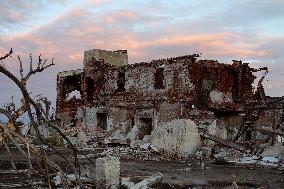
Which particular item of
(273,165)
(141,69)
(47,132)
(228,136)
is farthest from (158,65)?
(273,165)

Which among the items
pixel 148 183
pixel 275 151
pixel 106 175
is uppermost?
pixel 106 175

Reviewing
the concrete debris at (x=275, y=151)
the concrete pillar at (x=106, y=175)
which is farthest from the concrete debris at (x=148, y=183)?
the concrete debris at (x=275, y=151)

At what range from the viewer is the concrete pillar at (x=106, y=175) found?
7.75 meters

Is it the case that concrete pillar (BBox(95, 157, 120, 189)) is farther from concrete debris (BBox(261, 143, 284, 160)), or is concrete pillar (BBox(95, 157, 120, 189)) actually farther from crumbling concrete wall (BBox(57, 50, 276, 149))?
crumbling concrete wall (BBox(57, 50, 276, 149))

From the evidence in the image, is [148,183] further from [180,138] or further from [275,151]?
[180,138]

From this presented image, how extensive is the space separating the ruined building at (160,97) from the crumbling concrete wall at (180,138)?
361cm

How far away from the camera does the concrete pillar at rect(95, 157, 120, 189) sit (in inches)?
305

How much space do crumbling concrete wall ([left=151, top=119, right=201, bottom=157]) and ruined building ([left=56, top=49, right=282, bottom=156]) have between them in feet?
11.9

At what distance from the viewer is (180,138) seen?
17.4 metres

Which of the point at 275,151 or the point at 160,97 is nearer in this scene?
the point at 275,151

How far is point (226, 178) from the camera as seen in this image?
999cm

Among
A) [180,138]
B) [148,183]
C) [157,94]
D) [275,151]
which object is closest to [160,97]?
[157,94]

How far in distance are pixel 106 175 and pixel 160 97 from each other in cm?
1702

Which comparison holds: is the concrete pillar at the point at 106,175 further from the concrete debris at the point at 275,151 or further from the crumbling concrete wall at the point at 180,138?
the concrete debris at the point at 275,151
